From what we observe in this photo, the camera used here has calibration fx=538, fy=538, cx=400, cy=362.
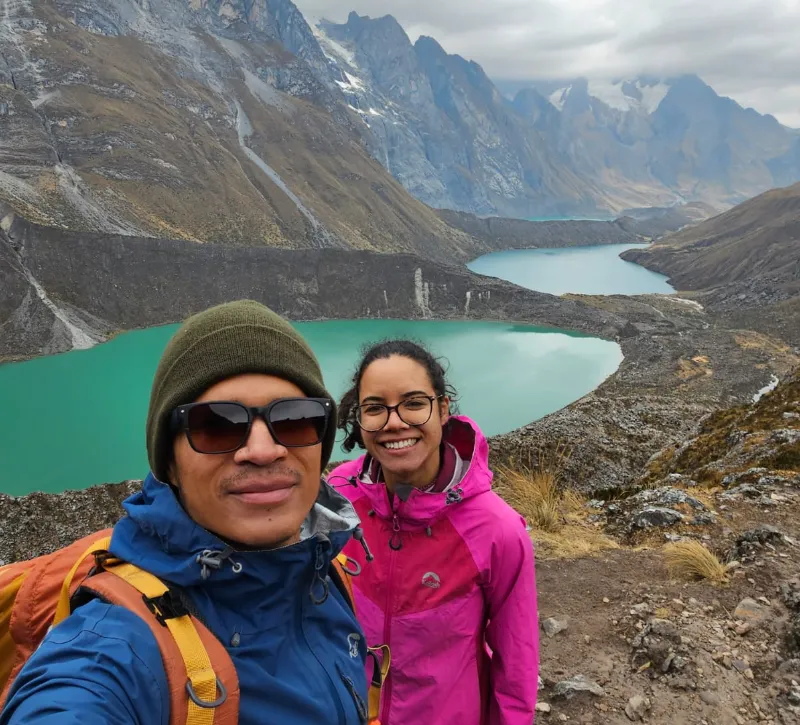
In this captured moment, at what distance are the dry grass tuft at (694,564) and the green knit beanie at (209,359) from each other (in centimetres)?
470

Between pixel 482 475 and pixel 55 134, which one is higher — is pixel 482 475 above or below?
below

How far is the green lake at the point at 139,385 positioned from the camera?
60.9 feet

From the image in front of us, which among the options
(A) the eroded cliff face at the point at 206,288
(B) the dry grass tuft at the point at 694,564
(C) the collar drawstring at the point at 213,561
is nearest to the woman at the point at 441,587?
(C) the collar drawstring at the point at 213,561

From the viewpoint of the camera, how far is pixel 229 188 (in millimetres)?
57469

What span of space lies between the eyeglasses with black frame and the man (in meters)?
0.82

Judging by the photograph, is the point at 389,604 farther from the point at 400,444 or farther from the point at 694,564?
the point at 694,564

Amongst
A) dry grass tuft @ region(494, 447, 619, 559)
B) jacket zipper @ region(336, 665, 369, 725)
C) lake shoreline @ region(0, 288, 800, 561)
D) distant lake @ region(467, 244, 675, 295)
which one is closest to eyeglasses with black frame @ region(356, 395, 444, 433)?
jacket zipper @ region(336, 665, 369, 725)

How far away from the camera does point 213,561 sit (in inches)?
49.8

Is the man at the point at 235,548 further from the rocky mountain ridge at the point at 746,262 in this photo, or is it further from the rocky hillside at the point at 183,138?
the rocky mountain ridge at the point at 746,262

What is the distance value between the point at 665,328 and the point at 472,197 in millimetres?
154786

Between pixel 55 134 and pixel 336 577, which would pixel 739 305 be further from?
pixel 55 134

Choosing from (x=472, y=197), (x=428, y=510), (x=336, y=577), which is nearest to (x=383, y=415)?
(x=428, y=510)

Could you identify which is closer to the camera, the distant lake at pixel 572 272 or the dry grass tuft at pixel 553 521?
the dry grass tuft at pixel 553 521

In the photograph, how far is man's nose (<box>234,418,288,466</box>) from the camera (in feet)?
4.72
